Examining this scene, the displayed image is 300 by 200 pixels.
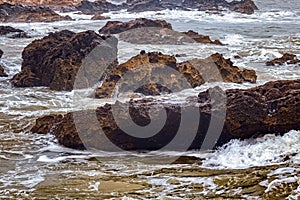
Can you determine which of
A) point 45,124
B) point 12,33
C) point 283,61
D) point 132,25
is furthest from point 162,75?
point 12,33

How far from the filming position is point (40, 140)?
318 inches

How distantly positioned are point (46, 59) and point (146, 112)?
673 cm

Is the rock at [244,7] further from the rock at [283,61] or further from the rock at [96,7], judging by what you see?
the rock at [283,61]

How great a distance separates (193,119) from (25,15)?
26708 mm

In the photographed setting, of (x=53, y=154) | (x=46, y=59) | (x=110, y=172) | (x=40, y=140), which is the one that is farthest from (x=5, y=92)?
(x=110, y=172)

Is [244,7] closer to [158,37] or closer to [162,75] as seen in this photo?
[158,37]

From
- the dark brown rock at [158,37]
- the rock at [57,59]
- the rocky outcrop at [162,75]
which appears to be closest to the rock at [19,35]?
the dark brown rock at [158,37]

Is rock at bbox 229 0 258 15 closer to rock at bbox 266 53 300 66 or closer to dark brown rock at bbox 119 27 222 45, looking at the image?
dark brown rock at bbox 119 27 222 45

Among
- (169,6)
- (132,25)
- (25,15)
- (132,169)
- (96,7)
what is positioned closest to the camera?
(132,169)

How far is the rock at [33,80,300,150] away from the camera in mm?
7148

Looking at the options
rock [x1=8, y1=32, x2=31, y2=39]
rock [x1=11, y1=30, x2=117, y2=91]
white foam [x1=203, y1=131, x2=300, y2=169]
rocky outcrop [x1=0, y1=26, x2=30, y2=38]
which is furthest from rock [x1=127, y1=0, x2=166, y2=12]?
white foam [x1=203, y1=131, x2=300, y2=169]

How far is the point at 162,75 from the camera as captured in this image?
1232 centimetres

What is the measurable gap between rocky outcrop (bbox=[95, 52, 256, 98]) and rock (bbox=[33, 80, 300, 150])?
12.9 feet

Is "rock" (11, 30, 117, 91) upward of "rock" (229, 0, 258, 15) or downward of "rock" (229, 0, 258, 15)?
downward
